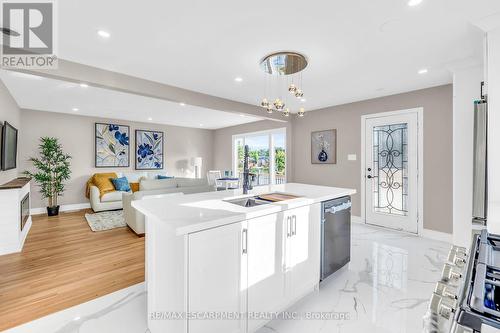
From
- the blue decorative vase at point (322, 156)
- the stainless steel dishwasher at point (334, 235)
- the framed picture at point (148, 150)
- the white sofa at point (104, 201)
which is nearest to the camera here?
the stainless steel dishwasher at point (334, 235)

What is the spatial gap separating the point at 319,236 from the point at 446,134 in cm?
296

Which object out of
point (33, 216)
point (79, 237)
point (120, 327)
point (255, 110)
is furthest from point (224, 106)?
point (33, 216)

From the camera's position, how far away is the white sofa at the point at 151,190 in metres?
3.66

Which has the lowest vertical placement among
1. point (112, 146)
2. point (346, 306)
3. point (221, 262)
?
point (346, 306)

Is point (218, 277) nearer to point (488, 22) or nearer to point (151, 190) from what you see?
point (151, 190)

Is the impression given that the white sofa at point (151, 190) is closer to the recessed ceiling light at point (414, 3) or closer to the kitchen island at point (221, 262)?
the kitchen island at point (221, 262)

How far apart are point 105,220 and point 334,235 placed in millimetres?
4498

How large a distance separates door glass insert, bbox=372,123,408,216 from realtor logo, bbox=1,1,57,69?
4.74 meters

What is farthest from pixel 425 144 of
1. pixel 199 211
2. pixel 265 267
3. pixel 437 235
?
pixel 199 211

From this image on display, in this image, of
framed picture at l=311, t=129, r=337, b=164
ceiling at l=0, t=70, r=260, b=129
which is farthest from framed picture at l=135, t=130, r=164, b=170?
framed picture at l=311, t=129, r=337, b=164

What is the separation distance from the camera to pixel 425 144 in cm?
373

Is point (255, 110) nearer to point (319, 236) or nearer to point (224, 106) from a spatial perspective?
point (224, 106)

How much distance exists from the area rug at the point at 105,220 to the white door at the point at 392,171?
4.81 metres

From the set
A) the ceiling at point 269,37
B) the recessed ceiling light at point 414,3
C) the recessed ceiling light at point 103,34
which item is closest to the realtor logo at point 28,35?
the ceiling at point 269,37
